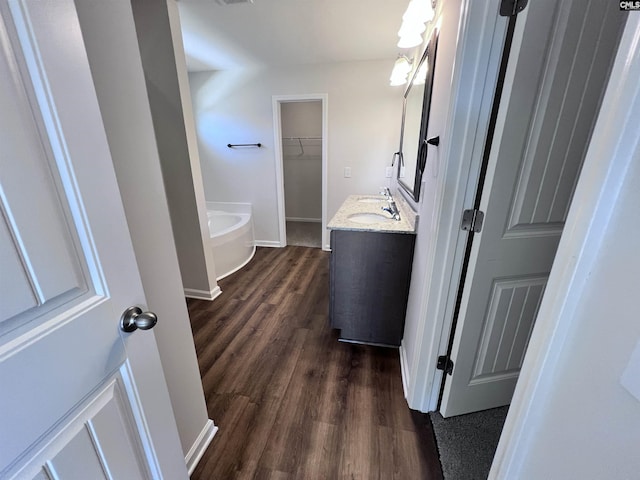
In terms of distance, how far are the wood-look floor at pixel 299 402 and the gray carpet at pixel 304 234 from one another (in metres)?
1.74

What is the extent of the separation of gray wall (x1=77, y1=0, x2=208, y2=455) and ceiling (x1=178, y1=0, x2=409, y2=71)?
63.1 inches

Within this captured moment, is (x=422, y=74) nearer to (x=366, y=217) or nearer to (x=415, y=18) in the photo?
(x=415, y=18)

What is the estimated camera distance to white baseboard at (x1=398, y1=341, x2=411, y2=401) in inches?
60.4

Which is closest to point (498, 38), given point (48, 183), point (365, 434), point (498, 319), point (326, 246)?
point (498, 319)

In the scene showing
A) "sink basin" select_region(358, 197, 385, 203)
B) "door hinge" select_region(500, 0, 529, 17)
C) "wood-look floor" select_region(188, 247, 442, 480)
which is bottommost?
"wood-look floor" select_region(188, 247, 442, 480)

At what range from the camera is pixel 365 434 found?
1.33 m

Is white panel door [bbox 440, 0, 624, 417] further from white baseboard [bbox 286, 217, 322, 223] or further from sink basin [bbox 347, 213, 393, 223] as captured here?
white baseboard [bbox 286, 217, 322, 223]

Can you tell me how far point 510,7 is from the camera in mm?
854

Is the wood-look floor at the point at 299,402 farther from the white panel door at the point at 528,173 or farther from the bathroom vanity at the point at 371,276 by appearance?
the white panel door at the point at 528,173

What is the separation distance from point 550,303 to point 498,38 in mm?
906

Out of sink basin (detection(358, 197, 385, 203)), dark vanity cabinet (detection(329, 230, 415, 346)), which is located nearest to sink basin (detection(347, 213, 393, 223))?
dark vanity cabinet (detection(329, 230, 415, 346))

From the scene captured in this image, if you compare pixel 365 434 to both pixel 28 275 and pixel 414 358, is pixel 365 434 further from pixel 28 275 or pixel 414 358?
pixel 28 275

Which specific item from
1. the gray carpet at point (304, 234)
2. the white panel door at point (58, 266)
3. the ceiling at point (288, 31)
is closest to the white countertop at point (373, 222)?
the white panel door at point (58, 266)

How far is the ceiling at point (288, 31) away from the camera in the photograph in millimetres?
1924
